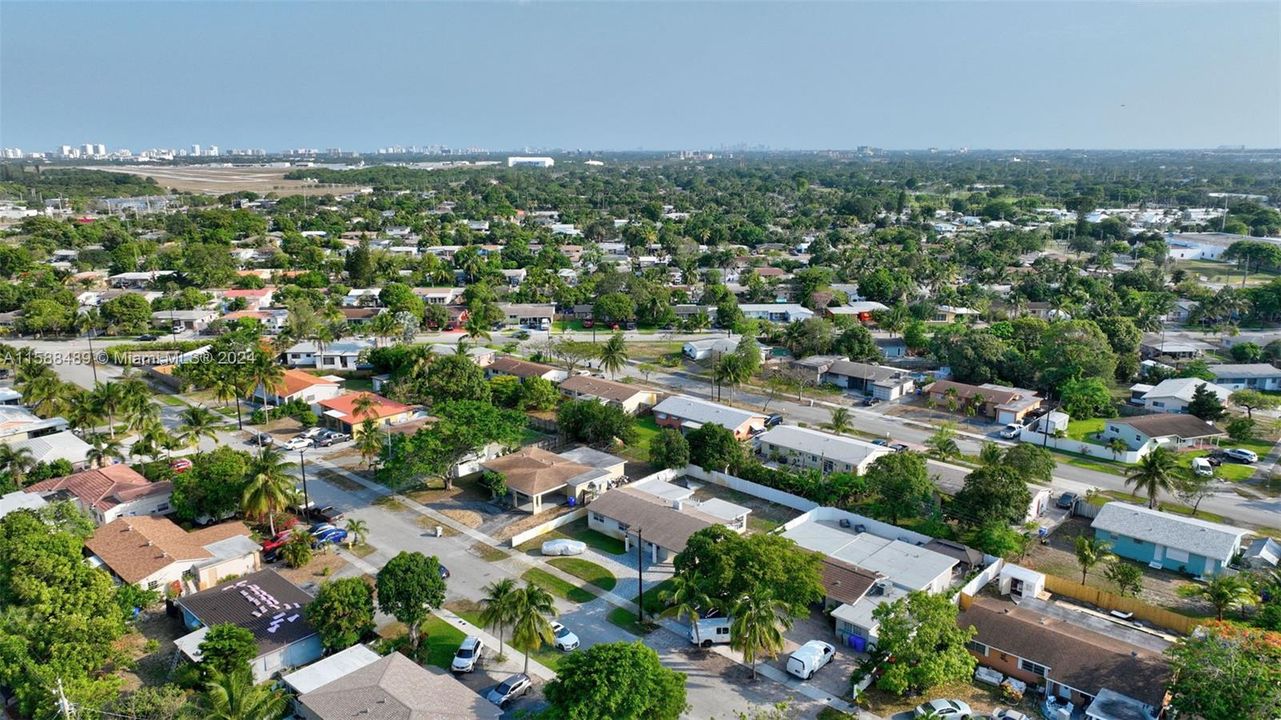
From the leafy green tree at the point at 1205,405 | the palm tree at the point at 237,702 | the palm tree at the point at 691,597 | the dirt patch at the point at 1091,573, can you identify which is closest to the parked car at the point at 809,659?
the palm tree at the point at 691,597

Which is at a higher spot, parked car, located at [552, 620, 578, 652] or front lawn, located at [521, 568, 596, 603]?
parked car, located at [552, 620, 578, 652]

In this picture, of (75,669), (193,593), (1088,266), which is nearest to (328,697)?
(75,669)

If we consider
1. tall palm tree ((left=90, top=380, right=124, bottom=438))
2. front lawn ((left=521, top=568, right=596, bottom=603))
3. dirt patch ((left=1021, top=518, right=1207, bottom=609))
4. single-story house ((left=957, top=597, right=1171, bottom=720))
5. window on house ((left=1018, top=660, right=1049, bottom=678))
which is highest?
tall palm tree ((left=90, top=380, right=124, bottom=438))

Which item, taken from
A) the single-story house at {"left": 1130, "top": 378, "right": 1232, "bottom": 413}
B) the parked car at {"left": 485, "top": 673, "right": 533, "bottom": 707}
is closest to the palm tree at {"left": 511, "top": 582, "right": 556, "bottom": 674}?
the parked car at {"left": 485, "top": 673, "right": 533, "bottom": 707}

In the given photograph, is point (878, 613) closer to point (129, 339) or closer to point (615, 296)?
point (615, 296)

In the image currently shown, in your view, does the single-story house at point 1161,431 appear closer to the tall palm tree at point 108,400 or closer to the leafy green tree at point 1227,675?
the leafy green tree at point 1227,675

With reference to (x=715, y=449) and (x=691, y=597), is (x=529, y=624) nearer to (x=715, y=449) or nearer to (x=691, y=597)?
(x=691, y=597)

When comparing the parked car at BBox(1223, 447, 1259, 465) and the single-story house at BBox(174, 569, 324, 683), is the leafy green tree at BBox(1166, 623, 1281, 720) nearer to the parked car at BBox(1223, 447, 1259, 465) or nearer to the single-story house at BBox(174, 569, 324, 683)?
the single-story house at BBox(174, 569, 324, 683)
